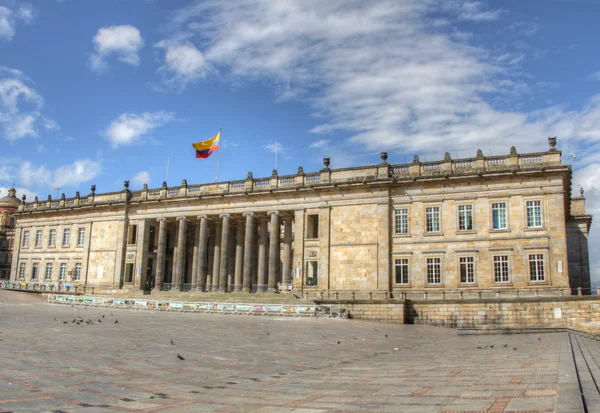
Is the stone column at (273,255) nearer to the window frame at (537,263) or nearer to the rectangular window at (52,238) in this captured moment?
the window frame at (537,263)

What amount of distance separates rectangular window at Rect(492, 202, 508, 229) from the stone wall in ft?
21.1

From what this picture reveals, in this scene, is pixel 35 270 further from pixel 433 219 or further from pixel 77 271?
pixel 433 219

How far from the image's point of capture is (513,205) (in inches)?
1444

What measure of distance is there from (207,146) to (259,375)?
132ft

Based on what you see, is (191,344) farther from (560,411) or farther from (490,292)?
(490,292)

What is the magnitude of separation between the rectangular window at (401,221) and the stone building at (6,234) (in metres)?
64.6

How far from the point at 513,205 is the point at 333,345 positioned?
22792 millimetres

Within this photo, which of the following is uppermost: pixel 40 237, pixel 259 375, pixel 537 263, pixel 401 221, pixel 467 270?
pixel 40 237

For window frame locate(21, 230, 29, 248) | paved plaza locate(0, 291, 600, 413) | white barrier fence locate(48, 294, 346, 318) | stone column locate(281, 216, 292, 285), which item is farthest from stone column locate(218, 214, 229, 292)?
window frame locate(21, 230, 29, 248)

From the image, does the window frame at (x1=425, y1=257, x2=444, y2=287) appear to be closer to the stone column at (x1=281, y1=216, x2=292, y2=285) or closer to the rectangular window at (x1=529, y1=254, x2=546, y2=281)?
the rectangular window at (x1=529, y1=254, x2=546, y2=281)

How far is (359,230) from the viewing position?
4097cm

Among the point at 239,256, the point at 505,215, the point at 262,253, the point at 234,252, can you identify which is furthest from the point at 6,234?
the point at 505,215

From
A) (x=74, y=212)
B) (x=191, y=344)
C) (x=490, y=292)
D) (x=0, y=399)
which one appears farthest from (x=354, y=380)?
(x=74, y=212)

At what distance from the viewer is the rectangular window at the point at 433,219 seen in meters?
39.0
